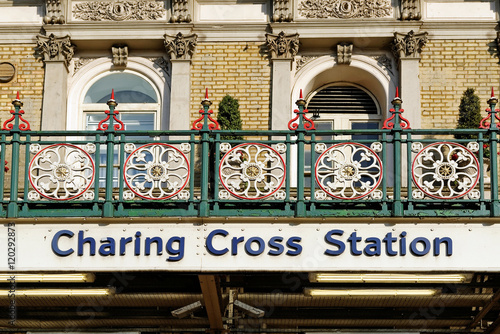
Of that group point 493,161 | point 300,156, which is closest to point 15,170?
point 300,156

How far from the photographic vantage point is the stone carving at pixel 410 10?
61.5 feet

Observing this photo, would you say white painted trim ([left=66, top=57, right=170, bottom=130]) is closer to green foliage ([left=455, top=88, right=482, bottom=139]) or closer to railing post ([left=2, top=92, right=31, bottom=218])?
railing post ([left=2, top=92, right=31, bottom=218])

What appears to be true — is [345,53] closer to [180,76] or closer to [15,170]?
[180,76]

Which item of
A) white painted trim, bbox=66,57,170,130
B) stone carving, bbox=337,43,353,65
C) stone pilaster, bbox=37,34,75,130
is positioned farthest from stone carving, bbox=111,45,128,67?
stone carving, bbox=337,43,353,65

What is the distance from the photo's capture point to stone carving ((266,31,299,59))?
18562 millimetres

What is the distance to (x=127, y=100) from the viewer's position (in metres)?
19.1

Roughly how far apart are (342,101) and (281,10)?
1.98 metres

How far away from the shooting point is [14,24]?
752 inches

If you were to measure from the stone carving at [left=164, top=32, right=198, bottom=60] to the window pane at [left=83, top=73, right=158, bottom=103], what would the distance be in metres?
0.81

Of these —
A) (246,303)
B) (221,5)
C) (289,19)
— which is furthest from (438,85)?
(246,303)

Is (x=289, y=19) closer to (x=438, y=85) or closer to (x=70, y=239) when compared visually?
(x=438, y=85)

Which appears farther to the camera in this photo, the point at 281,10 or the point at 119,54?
the point at 119,54

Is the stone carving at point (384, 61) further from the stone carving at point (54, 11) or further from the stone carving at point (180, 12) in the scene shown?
the stone carving at point (54, 11)

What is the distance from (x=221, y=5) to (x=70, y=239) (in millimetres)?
7087
